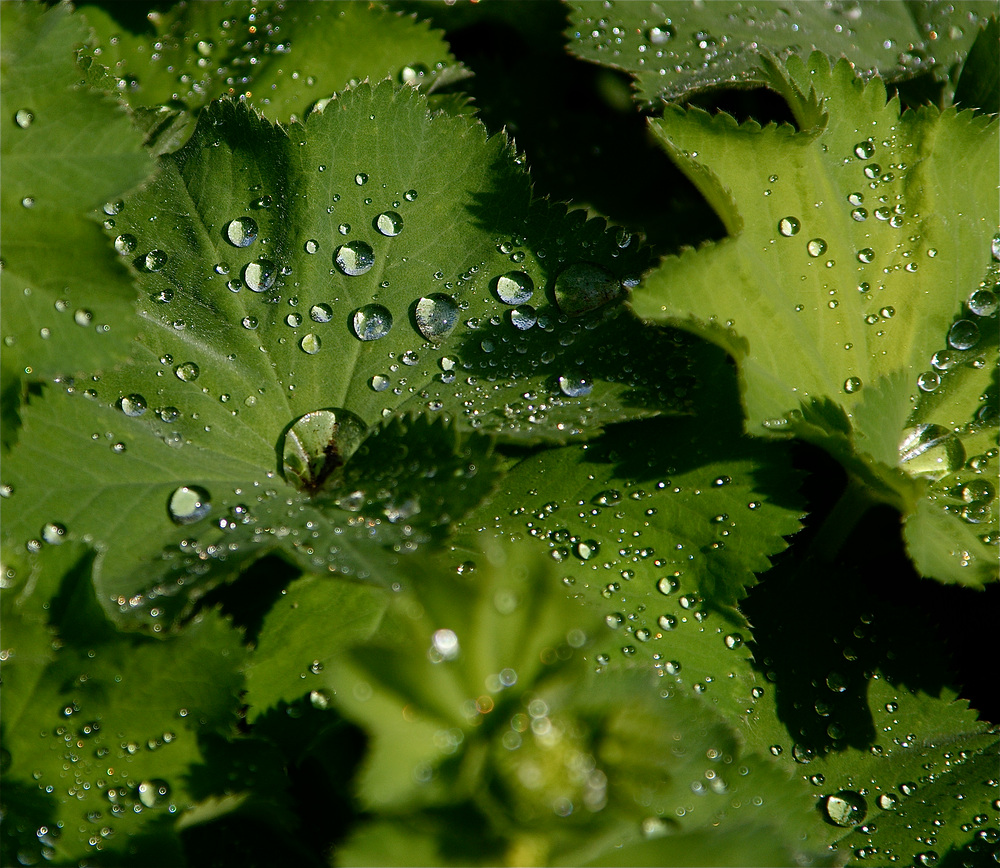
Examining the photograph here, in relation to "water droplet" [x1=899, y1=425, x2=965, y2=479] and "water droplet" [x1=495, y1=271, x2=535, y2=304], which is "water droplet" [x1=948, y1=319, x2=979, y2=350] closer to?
"water droplet" [x1=899, y1=425, x2=965, y2=479]

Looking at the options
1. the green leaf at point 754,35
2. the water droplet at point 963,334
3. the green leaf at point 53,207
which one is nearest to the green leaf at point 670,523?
the water droplet at point 963,334

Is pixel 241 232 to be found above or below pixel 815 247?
below

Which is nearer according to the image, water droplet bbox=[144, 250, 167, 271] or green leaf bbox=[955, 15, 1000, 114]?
water droplet bbox=[144, 250, 167, 271]

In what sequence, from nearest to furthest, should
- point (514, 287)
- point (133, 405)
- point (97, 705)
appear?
point (97, 705) → point (133, 405) → point (514, 287)

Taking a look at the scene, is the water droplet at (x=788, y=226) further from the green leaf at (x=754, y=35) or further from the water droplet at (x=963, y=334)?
the green leaf at (x=754, y=35)

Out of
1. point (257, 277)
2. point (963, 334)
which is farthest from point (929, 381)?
point (257, 277)

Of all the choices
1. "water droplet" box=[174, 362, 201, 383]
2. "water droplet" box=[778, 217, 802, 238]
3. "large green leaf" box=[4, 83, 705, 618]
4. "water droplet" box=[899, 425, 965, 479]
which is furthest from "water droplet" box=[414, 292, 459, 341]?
"water droplet" box=[899, 425, 965, 479]

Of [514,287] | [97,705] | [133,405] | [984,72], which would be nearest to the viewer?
[97,705]

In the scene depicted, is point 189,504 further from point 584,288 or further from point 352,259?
point 584,288
